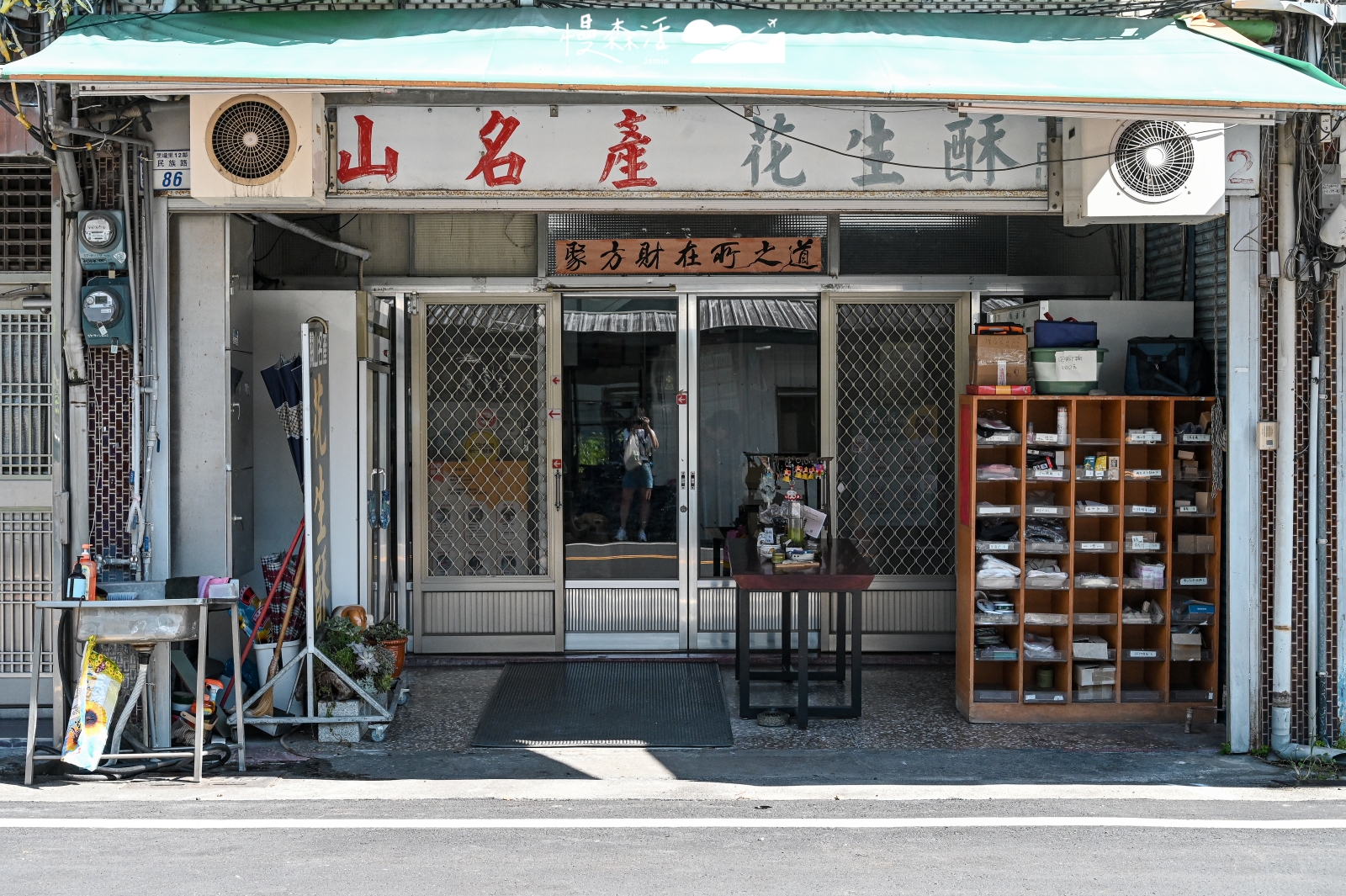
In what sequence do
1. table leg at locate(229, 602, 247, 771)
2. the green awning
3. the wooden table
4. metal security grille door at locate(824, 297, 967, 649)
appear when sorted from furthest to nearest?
metal security grille door at locate(824, 297, 967, 649) < the wooden table < table leg at locate(229, 602, 247, 771) < the green awning

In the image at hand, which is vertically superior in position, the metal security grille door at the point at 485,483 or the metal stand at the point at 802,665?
the metal security grille door at the point at 485,483

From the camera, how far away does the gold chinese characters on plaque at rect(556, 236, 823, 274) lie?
873 centimetres

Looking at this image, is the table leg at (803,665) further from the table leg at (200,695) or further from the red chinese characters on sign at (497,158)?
the table leg at (200,695)

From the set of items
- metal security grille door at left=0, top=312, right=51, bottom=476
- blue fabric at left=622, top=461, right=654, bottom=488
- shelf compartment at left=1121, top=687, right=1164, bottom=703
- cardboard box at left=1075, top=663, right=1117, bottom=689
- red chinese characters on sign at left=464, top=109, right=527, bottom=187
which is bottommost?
shelf compartment at left=1121, top=687, right=1164, bottom=703

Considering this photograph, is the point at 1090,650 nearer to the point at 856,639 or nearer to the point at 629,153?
the point at 856,639

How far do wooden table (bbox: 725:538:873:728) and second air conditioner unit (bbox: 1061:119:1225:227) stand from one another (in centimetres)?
262

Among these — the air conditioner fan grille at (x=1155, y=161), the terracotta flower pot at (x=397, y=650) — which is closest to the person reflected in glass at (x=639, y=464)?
the terracotta flower pot at (x=397, y=650)

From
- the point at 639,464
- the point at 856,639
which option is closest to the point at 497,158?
the point at 639,464

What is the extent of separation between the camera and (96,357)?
668cm

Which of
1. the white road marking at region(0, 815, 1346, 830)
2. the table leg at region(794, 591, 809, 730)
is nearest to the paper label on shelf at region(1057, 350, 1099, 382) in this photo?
the table leg at region(794, 591, 809, 730)

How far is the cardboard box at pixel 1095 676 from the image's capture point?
7.29 metres

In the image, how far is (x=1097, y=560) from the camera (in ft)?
24.9

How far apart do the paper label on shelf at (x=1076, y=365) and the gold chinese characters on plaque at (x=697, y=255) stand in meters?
2.22

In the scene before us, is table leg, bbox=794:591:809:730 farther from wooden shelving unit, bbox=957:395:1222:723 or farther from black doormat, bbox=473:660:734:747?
wooden shelving unit, bbox=957:395:1222:723
